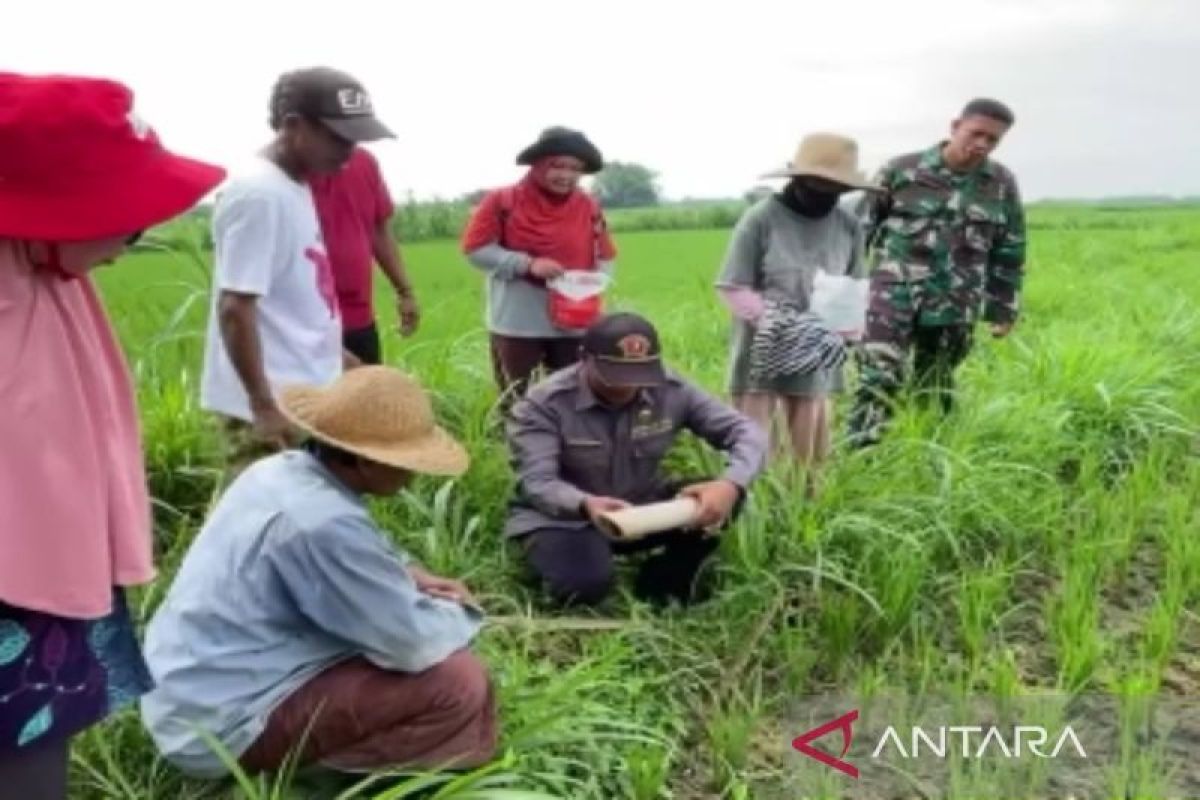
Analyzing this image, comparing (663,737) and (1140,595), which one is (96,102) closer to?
(663,737)

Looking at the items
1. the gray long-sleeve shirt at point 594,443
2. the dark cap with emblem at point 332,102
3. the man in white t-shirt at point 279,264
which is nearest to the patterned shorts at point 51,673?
the man in white t-shirt at point 279,264

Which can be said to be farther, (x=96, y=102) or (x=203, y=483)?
(x=203, y=483)

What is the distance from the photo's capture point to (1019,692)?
282 cm

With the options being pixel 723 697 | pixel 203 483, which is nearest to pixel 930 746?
pixel 723 697

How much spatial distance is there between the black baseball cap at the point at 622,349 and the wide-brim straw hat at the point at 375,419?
95 cm

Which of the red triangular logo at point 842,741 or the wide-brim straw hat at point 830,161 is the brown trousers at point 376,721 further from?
the wide-brim straw hat at point 830,161

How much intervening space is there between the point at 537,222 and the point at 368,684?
2.05m

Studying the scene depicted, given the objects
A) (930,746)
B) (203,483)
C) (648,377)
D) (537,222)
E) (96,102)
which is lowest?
(930,746)

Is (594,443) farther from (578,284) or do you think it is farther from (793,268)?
(793,268)

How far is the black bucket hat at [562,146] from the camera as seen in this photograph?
3.87 meters

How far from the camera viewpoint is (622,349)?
3.14 meters

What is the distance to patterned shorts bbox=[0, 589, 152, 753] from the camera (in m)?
1.60

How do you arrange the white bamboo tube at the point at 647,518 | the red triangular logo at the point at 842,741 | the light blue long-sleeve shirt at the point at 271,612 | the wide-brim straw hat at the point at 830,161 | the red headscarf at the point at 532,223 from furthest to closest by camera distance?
the red headscarf at the point at 532,223, the wide-brim straw hat at the point at 830,161, the white bamboo tube at the point at 647,518, the red triangular logo at the point at 842,741, the light blue long-sleeve shirt at the point at 271,612

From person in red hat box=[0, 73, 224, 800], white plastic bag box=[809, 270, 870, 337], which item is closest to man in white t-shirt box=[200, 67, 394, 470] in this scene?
person in red hat box=[0, 73, 224, 800]
